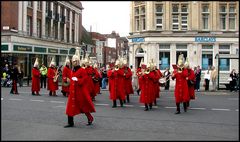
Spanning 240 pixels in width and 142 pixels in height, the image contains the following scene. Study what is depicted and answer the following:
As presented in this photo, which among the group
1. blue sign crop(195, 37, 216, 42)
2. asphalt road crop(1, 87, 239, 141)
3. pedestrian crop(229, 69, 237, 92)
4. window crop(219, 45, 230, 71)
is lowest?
asphalt road crop(1, 87, 239, 141)

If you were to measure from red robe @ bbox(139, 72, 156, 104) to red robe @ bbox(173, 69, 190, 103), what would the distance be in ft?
4.14

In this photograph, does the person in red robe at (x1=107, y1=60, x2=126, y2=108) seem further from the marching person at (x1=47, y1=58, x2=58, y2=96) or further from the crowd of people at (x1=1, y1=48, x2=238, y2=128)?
the marching person at (x1=47, y1=58, x2=58, y2=96)

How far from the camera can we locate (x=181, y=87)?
13766 mm

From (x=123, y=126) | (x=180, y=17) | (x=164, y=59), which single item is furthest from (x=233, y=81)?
(x=123, y=126)

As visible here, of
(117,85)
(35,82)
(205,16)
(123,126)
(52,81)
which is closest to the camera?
(123,126)

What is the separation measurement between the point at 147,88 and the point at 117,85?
1585mm

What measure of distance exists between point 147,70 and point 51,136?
7.41 meters

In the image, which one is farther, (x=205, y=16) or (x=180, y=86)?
(x=205, y=16)

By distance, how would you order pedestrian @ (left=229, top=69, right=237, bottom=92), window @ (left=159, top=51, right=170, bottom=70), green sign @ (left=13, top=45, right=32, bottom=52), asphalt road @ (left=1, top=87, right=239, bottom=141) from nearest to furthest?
asphalt road @ (left=1, top=87, right=239, bottom=141) → green sign @ (left=13, top=45, right=32, bottom=52) → pedestrian @ (left=229, top=69, right=237, bottom=92) → window @ (left=159, top=51, right=170, bottom=70)

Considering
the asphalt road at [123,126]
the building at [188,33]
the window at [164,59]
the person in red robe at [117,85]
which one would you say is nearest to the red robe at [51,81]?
the person in red robe at [117,85]

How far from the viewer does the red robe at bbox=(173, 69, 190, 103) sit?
1362 cm

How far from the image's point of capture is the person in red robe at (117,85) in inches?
616

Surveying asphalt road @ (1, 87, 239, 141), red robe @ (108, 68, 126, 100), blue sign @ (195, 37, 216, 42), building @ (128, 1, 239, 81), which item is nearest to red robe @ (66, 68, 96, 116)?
asphalt road @ (1, 87, 239, 141)

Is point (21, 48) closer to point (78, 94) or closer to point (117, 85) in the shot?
point (117, 85)
